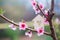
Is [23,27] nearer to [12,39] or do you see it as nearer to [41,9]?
[41,9]

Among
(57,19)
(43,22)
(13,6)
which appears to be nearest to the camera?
(43,22)

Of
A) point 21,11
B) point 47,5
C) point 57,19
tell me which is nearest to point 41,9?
point 47,5

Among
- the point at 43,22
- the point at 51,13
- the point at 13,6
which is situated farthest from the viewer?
the point at 13,6

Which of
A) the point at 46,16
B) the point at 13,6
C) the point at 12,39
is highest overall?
the point at 13,6

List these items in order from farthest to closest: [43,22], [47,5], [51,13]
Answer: [47,5] < [43,22] < [51,13]

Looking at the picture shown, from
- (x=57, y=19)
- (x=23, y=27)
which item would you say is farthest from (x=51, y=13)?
(x=57, y=19)

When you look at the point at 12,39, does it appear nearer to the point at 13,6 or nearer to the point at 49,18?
the point at 13,6

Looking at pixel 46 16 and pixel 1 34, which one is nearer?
pixel 46 16

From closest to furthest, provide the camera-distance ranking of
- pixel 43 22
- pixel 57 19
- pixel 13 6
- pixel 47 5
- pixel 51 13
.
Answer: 1. pixel 51 13
2. pixel 43 22
3. pixel 47 5
4. pixel 13 6
5. pixel 57 19

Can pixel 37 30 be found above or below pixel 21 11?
below
